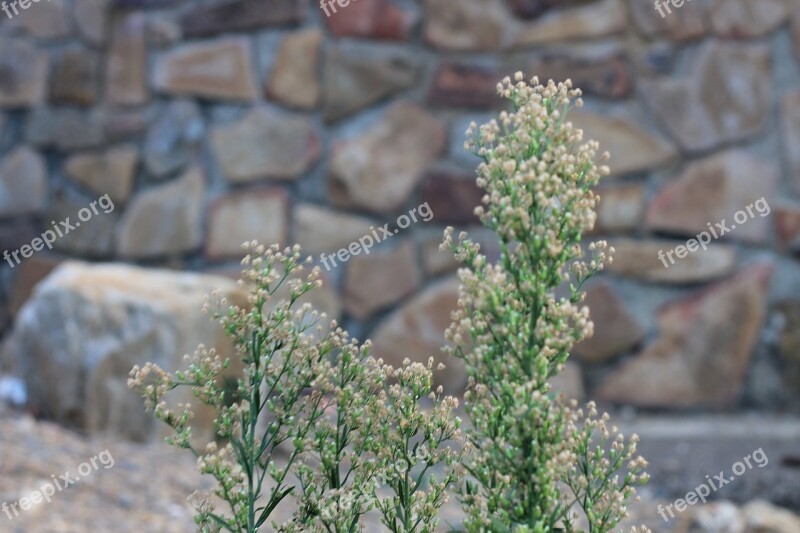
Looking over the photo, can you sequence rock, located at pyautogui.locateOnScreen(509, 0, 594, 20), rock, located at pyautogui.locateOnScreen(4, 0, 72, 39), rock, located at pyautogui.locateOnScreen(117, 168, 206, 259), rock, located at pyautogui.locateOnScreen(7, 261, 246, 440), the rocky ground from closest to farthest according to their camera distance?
the rocky ground
rock, located at pyautogui.locateOnScreen(7, 261, 246, 440)
rock, located at pyautogui.locateOnScreen(509, 0, 594, 20)
rock, located at pyautogui.locateOnScreen(117, 168, 206, 259)
rock, located at pyautogui.locateOnScreen(4, 0, 72, 39)

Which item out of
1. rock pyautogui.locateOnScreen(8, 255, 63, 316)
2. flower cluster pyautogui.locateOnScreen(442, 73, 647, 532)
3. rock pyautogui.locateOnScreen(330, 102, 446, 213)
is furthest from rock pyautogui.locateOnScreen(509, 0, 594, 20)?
flower cluster pyautogui.locateOnScreen(442, 73, 647, 532)

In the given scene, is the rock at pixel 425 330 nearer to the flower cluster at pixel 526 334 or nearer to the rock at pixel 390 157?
the rock at pixel 390 157

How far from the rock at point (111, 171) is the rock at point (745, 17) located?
2630 mm

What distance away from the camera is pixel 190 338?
341 centimetres

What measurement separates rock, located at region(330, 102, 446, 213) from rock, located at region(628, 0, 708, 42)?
935mm

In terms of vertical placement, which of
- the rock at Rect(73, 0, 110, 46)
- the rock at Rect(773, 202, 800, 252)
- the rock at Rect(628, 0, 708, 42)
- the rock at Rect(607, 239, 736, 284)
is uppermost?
the rock at Rect(73, 0, 110, 46)

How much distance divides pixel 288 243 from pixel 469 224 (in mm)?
810

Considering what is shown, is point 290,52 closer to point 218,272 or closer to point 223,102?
point 223,102

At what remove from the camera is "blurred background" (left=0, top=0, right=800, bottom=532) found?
13.3ft

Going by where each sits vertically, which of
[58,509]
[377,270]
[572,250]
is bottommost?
[572,250]

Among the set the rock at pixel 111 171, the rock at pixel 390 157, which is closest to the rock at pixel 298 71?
the rock at pixel 390 157

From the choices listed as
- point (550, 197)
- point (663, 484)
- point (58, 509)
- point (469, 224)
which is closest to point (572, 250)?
point (550, 197)

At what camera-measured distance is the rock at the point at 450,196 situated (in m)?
4.12

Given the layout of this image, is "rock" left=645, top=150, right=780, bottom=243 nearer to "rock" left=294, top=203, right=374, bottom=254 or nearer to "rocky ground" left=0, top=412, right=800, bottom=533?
"rocky ground" left=0, top=412, right=800, bottom=533
